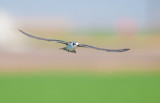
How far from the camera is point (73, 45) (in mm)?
15008
